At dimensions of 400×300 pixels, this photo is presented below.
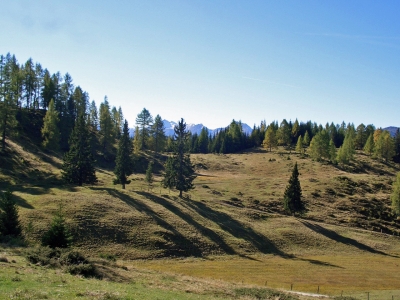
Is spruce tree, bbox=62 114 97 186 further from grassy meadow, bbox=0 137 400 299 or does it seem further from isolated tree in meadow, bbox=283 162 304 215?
isolated tree in meadow, bbox=283 162 304 215

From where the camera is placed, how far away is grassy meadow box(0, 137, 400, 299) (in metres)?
25.6

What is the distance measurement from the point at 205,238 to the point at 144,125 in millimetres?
80373

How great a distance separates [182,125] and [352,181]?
6017 centimetres

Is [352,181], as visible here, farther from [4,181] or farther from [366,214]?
[4,181]

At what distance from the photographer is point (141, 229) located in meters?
52.4

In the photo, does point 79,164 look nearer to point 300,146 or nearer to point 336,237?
point 336,237

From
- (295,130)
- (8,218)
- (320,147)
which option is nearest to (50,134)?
Result: (8,218)

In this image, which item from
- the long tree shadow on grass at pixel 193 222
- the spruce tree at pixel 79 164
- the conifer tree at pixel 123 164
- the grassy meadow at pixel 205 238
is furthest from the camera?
the conifer tree at pixel 123 164

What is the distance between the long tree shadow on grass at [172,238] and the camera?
4934 centimetres

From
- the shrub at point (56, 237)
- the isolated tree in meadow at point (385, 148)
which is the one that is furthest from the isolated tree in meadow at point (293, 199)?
the isolated tree in meadow at point (385, 148)

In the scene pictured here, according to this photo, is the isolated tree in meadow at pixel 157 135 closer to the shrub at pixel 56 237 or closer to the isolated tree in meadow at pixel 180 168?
the isolated tree in meadow at pixel 180 168

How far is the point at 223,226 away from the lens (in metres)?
60.8

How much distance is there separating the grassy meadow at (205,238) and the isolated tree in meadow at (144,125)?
118 ft

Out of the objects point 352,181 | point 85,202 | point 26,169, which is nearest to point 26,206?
point 85,202
